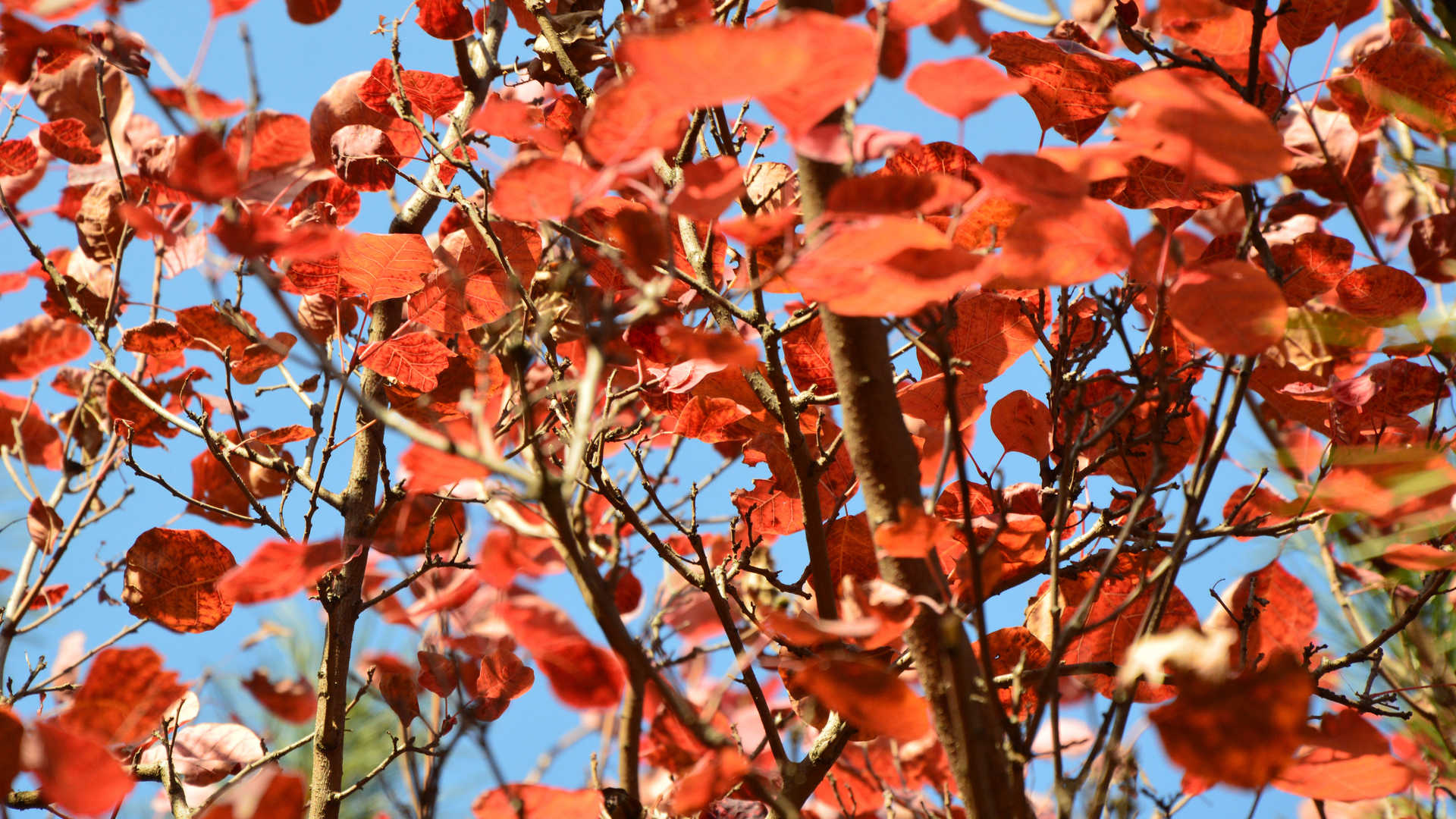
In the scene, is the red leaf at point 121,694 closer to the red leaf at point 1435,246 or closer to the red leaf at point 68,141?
the red leaf at point 68,141

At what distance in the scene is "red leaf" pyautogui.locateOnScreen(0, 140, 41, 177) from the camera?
1.29 metres

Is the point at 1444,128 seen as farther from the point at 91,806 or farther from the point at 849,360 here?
the point at 91,806

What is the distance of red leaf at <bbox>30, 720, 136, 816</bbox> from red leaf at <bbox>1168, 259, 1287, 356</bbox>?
0.72 meters

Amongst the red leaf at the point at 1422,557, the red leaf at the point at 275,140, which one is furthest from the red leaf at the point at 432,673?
the red leaf at the point at 1422,557

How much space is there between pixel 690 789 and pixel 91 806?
38cm

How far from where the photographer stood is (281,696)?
3.17 feet

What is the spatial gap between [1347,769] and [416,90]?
43.1 inches

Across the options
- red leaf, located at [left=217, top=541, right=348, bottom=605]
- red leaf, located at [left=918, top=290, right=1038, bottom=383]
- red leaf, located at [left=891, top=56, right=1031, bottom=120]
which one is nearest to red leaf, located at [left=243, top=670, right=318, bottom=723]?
red leaf, located at [left=217, top=541, right=348, bottom=605]

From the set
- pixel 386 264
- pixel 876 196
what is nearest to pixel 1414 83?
pixel 876 196

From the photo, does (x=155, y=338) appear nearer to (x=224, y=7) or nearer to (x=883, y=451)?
(x=224, y=7)

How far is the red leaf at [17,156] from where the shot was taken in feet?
4.22

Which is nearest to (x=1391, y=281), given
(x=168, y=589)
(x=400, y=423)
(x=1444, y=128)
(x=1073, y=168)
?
(x=1444, y=128)

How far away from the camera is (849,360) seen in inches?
28.5

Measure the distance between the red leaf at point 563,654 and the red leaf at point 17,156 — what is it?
1.12 meters
